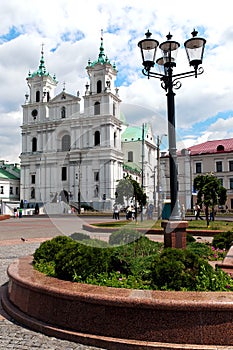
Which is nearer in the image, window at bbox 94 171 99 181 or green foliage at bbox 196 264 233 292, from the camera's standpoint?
green foliage at bbox 196 264 233 292

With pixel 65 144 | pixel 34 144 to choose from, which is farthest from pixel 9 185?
pixel 65 144

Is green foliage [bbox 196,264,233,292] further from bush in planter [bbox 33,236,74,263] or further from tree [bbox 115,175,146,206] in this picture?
tree [bbox 115,175,146,206]

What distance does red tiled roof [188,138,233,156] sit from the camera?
179ft

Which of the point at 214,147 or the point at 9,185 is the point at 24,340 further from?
the point at 9,185

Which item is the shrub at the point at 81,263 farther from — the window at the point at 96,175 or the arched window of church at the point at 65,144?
the arched window of church at the point at 65,144

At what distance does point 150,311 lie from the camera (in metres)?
4.50

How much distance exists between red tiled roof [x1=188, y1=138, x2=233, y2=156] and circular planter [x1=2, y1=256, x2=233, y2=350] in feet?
168

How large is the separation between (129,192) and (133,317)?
6.84 metres

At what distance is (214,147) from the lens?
55625mm

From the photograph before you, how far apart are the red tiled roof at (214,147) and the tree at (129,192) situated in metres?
44.9

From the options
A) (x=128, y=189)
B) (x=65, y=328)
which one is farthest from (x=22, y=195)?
(x=65, y=328)

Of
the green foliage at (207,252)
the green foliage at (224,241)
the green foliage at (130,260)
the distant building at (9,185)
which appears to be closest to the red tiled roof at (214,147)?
the distant building at (9,185)

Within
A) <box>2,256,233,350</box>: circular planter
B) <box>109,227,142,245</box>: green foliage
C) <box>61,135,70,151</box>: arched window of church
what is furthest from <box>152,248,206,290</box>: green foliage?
<box>61,135,70,151</box>: arched window of church

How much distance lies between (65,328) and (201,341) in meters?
1.87
